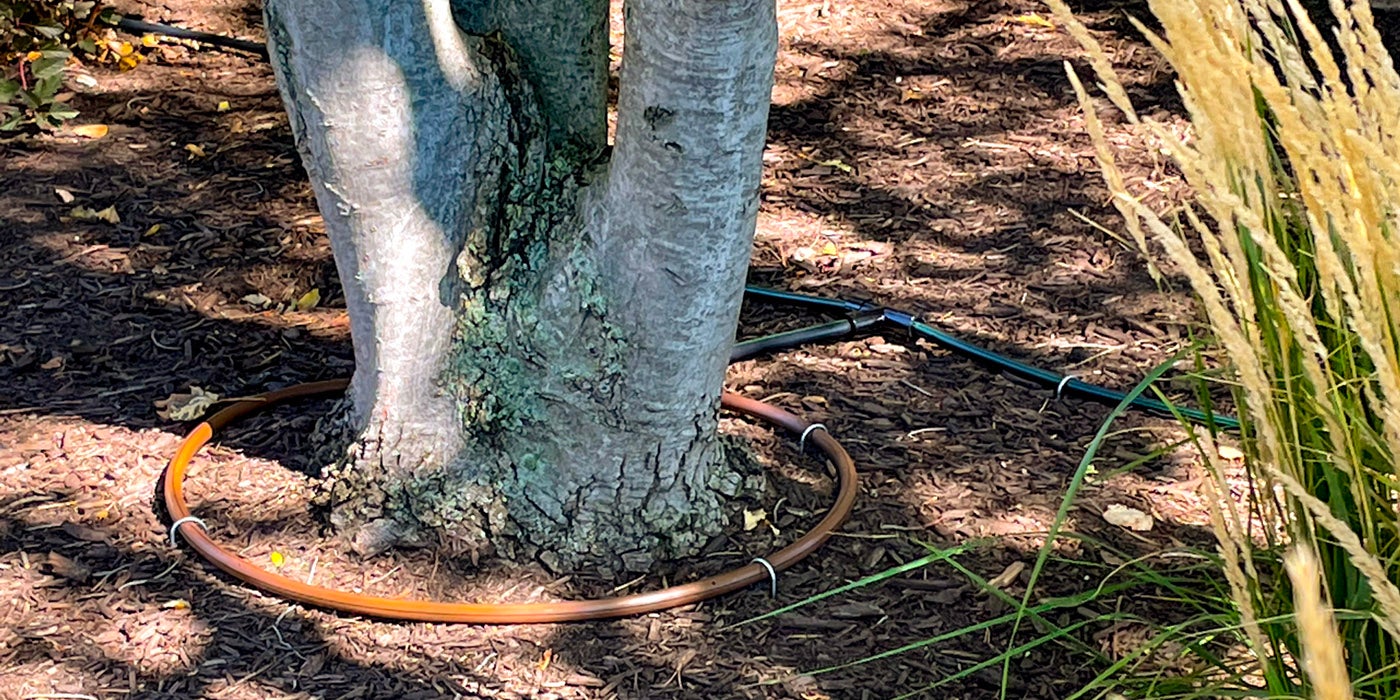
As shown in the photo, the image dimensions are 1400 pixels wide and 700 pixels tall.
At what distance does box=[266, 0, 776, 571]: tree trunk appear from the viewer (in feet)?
7.96

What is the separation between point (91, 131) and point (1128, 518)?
349cm

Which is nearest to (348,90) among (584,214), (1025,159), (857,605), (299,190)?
(584,214)

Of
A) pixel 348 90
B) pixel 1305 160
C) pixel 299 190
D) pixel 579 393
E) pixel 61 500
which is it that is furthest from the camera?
pixel 299 190

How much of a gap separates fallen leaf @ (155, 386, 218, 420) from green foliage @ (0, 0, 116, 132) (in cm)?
171

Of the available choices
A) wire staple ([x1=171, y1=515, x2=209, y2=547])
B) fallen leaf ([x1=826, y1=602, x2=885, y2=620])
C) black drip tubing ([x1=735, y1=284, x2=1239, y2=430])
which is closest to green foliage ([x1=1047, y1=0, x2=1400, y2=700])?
fallen leaf ([x1=826, y1=602, x2=885, y2=620])

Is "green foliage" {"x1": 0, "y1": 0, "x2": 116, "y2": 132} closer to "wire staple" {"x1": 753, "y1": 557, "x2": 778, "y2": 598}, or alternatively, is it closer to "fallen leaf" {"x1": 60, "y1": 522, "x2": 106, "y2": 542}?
"fallen leaf" {"x1": 60, "y1": 522, "x2": 106, "y2": 542}

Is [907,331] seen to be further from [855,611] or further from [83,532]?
[83,532]

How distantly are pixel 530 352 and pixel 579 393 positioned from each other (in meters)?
0.13

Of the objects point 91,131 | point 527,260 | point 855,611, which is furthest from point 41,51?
point 855,611

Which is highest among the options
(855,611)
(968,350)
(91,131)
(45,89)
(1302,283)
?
(1302,283)

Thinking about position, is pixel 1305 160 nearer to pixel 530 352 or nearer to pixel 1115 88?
pixel 1115 88

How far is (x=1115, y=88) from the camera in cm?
150

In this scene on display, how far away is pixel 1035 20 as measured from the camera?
5.34m

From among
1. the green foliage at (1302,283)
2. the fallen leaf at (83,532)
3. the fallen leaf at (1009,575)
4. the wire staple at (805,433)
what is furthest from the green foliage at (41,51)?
the green foliage at (1302,283)
